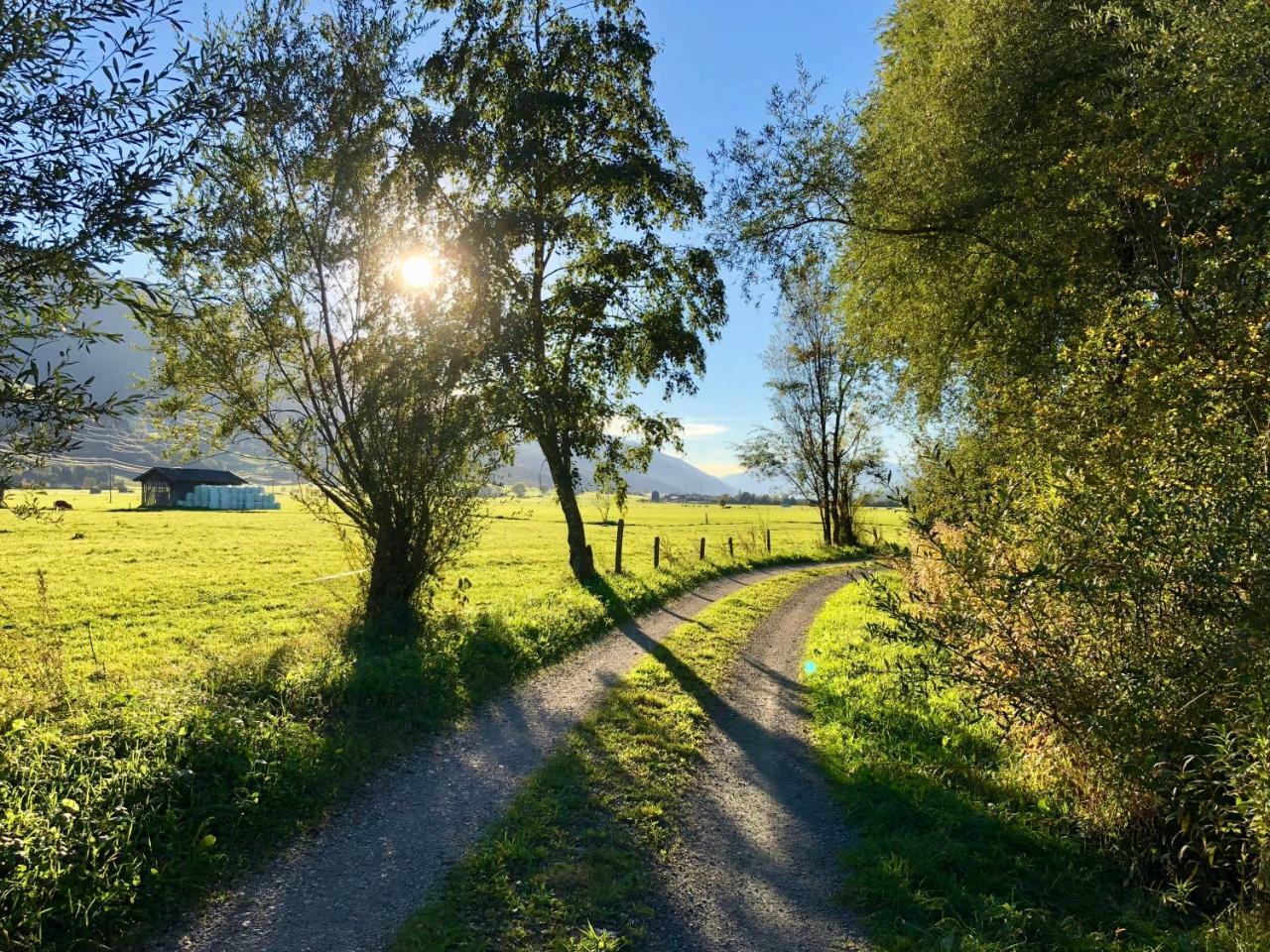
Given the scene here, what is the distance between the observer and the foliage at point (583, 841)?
15.6 ft

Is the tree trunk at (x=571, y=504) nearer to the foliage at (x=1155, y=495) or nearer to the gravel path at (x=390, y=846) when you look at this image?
the gravel path at (x=390, y=846)

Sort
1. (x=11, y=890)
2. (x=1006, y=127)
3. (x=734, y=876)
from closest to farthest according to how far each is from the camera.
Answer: (x=11, y=890) → (x=734, y=876) → (x=1006, y=127)

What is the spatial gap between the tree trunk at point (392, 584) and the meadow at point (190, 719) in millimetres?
671

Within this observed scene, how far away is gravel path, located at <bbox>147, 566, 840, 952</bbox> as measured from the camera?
4.65m

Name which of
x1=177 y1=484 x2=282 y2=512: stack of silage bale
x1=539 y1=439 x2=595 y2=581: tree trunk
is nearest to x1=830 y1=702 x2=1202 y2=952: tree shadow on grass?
x1=539 y1=439 x2=595 y2=581: tree trunk

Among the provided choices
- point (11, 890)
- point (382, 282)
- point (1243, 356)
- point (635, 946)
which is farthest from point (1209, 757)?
point (382, 282)

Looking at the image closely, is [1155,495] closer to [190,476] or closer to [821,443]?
[821,443]

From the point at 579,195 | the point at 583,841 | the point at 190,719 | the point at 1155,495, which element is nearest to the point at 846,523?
the point at 579,195

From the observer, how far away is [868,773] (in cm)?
741

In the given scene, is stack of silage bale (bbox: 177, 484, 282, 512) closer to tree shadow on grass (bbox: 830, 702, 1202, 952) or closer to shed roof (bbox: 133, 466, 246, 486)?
shed roof (bbox: 133, 466, 246, 486)

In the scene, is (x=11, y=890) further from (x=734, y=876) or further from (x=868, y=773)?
(x=868, y=773)

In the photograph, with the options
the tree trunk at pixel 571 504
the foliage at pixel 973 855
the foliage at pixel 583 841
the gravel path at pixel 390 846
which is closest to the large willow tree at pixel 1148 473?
the foliage at pixel 973 855

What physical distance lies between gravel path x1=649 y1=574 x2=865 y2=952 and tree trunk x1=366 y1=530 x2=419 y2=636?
659 centimetres

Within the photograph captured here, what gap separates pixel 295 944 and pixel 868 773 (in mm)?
6020
